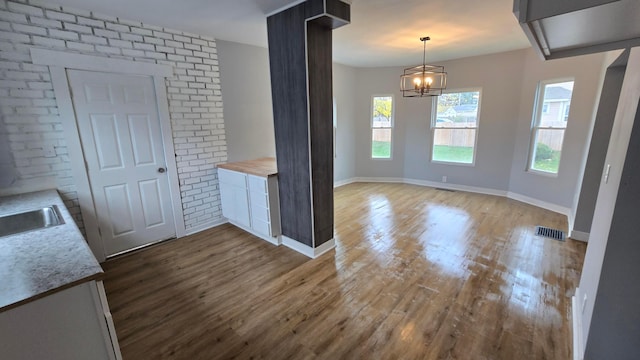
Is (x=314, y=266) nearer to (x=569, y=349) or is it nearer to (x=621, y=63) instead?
(x=569, y=349)

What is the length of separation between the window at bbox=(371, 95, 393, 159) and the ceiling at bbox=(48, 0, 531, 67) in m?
1.70

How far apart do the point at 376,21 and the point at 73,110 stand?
3.33m

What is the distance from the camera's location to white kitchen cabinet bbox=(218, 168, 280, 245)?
3.21m

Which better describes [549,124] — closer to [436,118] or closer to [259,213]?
[436,118]

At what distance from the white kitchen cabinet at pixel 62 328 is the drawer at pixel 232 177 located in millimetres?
2259

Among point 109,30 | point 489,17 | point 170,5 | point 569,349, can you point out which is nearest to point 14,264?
point 170,5

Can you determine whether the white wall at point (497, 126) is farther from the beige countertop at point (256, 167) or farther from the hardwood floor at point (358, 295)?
the beige countertop at point (256, 167)

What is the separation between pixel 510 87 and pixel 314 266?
4778 millimetres

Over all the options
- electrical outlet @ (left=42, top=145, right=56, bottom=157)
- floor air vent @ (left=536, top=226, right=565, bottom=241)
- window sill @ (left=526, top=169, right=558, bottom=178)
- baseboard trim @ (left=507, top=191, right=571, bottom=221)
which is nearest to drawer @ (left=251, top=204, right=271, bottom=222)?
electrical outlet @ (left=42, top=145, right=56, bottom=157)

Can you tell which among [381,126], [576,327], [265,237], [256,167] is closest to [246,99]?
[256,167]

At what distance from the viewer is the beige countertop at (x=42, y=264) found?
1060 millimetres

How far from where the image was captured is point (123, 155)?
121 inches

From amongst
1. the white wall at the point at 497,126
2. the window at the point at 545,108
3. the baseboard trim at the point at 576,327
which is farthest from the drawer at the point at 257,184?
the window at the point at 545,108

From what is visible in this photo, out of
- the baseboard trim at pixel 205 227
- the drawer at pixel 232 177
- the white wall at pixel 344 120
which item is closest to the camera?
the drawer at pixel 232 177
